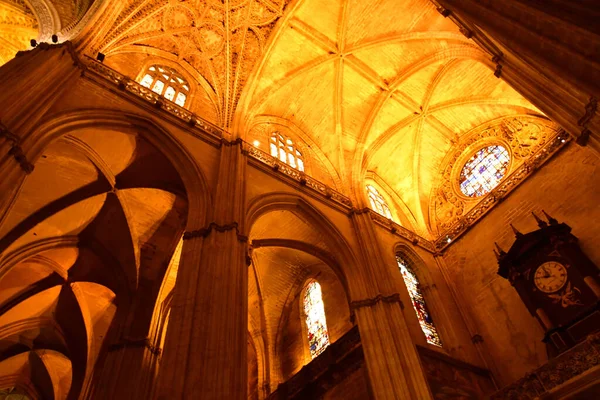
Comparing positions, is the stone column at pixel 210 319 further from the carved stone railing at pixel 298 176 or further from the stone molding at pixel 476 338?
the stone molding at pixel 476 338

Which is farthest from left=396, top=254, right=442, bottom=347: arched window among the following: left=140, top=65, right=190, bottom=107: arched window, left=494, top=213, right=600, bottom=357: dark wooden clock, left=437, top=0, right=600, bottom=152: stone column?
left=140, top=65, right=190, bottom=107: arched window

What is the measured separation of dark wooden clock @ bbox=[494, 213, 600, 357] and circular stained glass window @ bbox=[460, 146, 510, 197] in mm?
3632

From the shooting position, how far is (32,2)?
32.1 ft

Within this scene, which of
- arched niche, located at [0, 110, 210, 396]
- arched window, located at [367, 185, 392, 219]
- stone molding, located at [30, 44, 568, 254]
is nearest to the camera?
arched niche, located at [0, 110, 210, 396]

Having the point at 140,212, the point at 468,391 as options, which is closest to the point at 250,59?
the point at 140,212

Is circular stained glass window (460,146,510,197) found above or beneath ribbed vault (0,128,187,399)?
above

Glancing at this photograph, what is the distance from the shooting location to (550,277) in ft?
31.8

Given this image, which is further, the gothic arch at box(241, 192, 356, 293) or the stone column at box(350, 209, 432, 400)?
the gothic arch at box(241, 192, 356, 293)

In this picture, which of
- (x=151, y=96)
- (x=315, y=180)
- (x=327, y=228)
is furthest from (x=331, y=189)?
(x=151, y=96)

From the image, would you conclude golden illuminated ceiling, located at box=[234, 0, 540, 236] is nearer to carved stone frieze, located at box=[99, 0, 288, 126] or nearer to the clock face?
carved stone frieze, located at box=[99, 0, 288, 126]

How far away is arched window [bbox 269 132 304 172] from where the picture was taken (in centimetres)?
1316

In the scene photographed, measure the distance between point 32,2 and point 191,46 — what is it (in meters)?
3.93

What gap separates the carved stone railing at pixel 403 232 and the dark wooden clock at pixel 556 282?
3.30 m

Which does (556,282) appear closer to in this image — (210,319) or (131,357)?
(210,319)
